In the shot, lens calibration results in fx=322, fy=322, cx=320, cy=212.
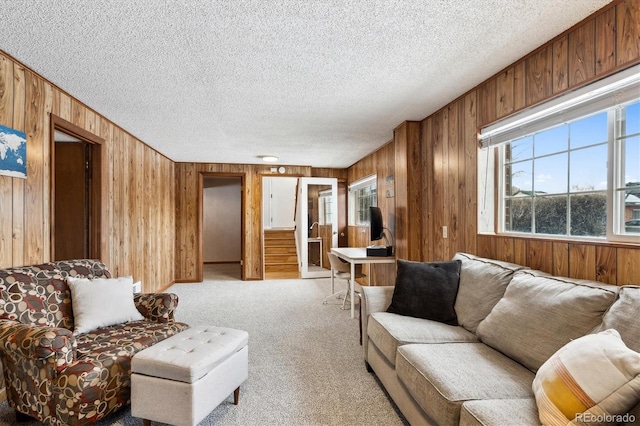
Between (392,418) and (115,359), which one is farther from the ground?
(115,359)

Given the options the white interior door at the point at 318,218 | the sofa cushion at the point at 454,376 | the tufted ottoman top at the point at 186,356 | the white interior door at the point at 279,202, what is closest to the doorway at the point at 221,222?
the white interior door at the point at 279,202

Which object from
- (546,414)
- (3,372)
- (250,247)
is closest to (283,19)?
(546,414)

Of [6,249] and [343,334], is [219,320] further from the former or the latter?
[6,249]

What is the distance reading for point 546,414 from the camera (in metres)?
1.15

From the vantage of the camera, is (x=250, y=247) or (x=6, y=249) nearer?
(x=6, y=249)

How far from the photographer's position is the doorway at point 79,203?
3.53 metres

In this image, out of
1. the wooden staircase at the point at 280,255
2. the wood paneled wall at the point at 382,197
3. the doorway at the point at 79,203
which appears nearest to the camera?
the doorway at the point at 79,203

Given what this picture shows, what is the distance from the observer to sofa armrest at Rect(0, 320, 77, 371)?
168 cm

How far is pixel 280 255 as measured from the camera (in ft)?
25.5

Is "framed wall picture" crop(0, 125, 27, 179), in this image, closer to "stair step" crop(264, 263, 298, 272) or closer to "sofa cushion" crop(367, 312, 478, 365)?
"sofa cushion" crop(367, 312, 478, 365)

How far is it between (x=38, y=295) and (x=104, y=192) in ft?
5.78

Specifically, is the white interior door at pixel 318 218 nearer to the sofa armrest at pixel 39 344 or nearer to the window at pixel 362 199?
the window at pixel 362 199

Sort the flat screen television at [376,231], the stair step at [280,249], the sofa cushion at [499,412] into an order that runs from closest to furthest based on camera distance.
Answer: the sofa cushion at [499,412], the flat screen television at [376,231], the stair step at [280,249]

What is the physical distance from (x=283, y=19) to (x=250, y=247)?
531cm
